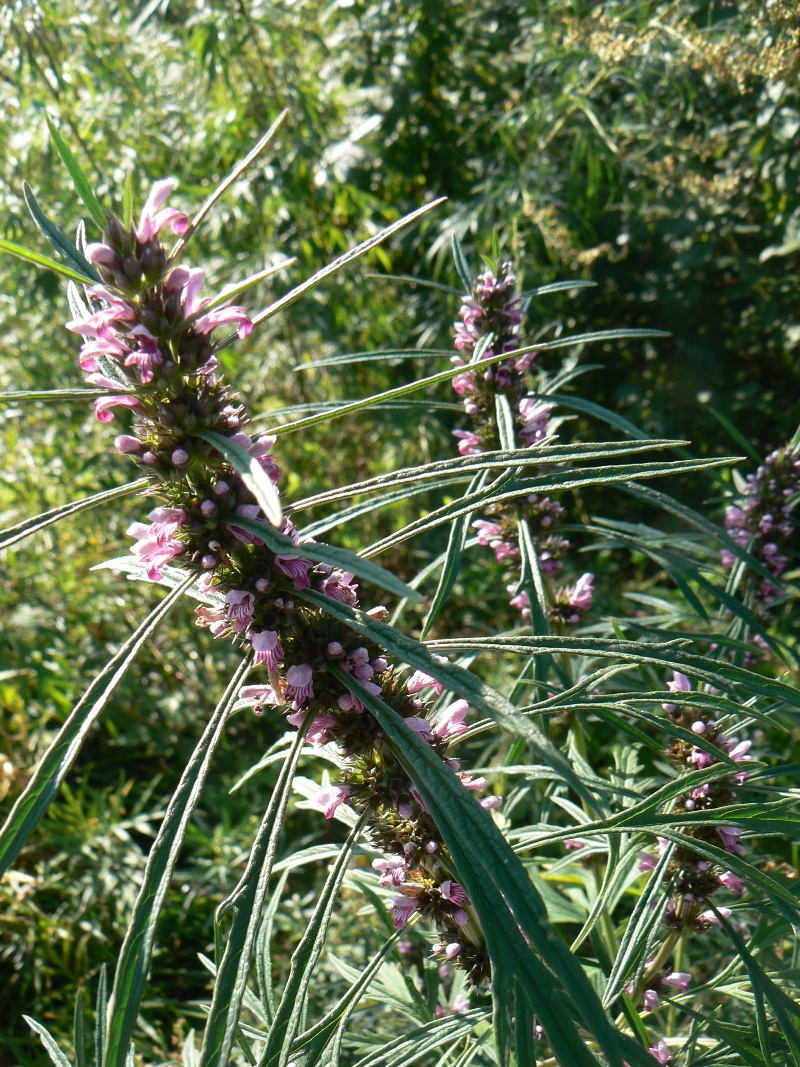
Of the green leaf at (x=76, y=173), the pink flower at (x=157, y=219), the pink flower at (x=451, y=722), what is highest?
the green leaf at (x=76, y=173)

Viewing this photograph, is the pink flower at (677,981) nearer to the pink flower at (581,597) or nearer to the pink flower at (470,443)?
the pink flower at (581,597)

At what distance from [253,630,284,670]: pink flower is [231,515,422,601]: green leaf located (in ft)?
0.36

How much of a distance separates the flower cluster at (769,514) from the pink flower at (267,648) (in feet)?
3.58

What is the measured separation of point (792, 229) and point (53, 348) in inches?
96.0

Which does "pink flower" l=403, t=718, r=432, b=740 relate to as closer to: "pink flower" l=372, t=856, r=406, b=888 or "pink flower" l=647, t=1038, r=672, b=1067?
"pink flower" l=372, t=856, r=406, b=888

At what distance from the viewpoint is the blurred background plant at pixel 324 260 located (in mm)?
2510

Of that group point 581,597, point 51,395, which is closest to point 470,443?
point 581,597

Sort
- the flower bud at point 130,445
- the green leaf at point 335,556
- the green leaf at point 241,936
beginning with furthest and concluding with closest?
1. the flower bud at point 130,445
2. the green leaf at point 241,936
3. the green leaf at point 335,556

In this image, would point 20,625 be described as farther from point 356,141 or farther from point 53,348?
point 356,141

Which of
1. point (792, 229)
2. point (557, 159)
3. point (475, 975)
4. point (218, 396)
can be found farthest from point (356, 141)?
point (475, 975)

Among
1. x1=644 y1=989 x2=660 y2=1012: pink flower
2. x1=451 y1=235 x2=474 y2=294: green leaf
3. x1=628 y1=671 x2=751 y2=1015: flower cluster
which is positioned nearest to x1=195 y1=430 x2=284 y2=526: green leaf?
x1=628 y1=671 x2=751 y2=1015: flower cluster

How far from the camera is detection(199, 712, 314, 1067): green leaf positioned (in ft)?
1.99

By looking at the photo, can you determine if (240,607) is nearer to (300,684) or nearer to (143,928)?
(300,684)

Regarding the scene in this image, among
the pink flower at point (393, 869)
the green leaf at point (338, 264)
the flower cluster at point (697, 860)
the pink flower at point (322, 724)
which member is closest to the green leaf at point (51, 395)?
the green leaf at point (338, 264)
